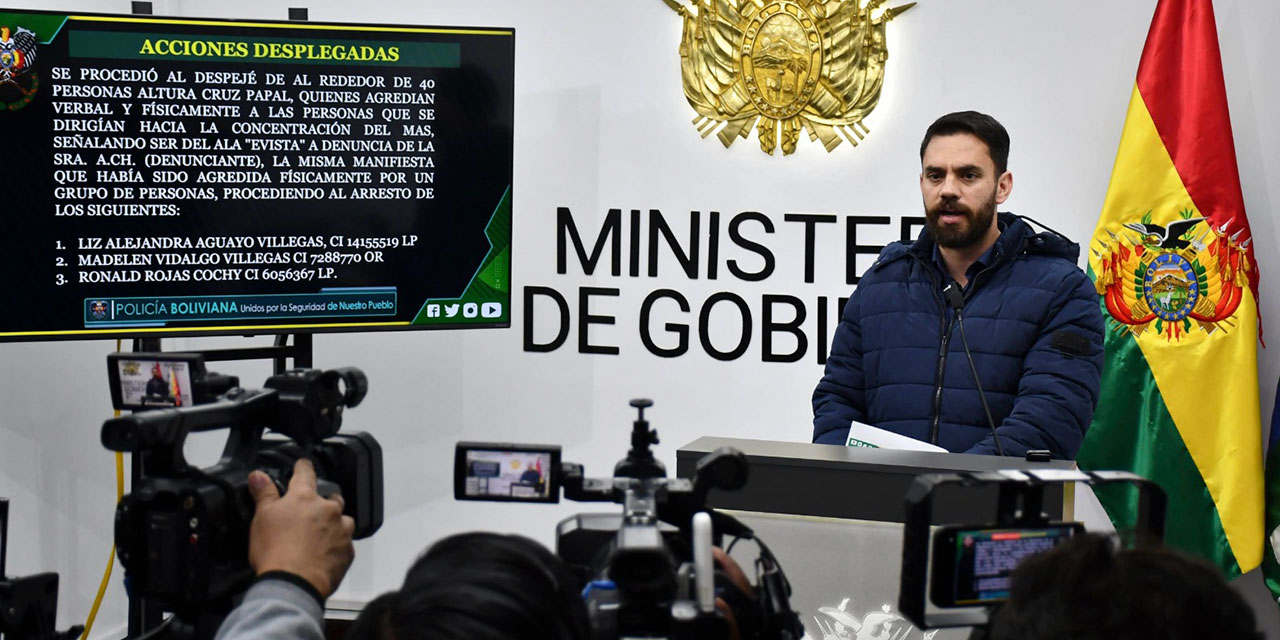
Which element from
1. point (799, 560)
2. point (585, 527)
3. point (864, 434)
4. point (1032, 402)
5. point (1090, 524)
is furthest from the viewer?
point (1090, 524)

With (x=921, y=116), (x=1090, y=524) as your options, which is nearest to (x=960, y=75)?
(x=921, y=116)

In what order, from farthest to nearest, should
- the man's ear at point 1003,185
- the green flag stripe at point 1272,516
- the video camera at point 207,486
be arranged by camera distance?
the green flag stripe at point 1272,516 → the man's ear at point 1003,185 → the video camera at point 207,486

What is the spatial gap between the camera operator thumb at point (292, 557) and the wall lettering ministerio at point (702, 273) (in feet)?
8.55

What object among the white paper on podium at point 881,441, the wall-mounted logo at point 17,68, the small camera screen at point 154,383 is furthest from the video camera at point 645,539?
the wall-mounted logo at point 17,68

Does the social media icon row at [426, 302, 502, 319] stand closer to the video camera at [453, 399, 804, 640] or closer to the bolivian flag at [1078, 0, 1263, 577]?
the bolivian flag at [1078, 0, 1263, 577]

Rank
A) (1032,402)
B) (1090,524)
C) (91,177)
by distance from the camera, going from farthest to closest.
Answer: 1. (1090,524)
2. (91,177)
3. (1032,402)

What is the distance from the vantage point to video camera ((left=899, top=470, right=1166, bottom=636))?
1104 millimetres

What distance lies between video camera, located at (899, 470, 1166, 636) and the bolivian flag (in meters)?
2.31

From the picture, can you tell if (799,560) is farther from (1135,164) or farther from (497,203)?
(1135,164)

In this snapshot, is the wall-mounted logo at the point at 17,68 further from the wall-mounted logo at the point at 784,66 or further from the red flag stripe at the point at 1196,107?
the red flag stripe at the point at 1196,107

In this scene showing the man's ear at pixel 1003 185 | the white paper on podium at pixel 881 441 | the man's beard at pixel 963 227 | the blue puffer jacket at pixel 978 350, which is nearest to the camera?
the white paper on podium at pixel 881 441

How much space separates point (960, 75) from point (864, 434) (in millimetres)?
1855

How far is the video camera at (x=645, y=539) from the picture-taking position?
1.00 metres

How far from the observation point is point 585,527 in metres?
1.22
